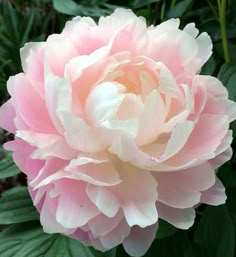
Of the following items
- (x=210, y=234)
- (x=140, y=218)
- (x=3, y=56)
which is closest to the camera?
(x=140, y=218)

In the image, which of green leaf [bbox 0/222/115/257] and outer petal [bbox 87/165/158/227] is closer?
outer petal [bbox 87/165/158/227]

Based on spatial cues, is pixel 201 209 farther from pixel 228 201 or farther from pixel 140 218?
pixel 140 218

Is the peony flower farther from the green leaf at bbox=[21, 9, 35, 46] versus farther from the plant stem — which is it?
the green leaf at bbox=[21, 9, 35, 46]

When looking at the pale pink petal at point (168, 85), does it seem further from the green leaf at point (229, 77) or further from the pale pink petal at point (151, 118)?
the green leaf at point (229, 77)

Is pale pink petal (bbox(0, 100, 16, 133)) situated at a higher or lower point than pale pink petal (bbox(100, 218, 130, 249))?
higher

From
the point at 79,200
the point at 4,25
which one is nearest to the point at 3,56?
the point at 4,25

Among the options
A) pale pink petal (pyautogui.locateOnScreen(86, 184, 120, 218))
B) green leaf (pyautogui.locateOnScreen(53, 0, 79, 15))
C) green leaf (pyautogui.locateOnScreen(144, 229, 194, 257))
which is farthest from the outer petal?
green leaf (pyautogui.locateOnScreen(53, 0, 79, 15))

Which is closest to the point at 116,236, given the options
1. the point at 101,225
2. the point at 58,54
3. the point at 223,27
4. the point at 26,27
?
the point at 101,225

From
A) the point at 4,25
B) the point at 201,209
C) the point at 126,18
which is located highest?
the point at 126,18
